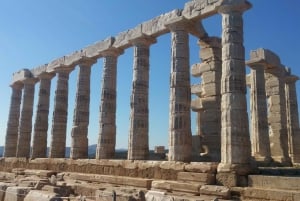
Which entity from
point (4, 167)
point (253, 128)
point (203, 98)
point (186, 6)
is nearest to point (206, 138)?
point (203, 98)

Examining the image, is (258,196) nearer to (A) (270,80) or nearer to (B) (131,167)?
(B) (131,167)

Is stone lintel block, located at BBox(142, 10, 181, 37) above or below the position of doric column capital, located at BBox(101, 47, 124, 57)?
above

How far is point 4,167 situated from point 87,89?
34.6 ft

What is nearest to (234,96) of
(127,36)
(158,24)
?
(158,24)

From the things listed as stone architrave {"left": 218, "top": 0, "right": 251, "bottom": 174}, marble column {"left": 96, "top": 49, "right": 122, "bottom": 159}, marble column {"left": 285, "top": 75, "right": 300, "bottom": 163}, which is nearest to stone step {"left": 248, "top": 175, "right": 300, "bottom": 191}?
stone architrave {"left": 218, "top": 0, "right": 251, "bottom": 174}

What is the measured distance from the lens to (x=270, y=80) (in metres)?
23.3

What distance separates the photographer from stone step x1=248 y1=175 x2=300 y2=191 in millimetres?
10633

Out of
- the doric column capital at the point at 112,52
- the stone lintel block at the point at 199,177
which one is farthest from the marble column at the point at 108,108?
the stone lintel block at the point at 199,177

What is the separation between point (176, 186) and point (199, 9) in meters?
8.00

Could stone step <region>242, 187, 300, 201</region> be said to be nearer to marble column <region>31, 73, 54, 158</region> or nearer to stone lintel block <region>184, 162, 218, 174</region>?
stone lintel block <region>184, 162, 218, 174</region>

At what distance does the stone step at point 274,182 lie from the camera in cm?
1063

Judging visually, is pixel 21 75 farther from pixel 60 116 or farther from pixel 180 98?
pixel 180 98

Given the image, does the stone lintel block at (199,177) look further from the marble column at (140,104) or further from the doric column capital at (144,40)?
the doric column capital at (144,40)

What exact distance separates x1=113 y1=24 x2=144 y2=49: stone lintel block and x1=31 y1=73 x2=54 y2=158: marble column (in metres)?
8.47
